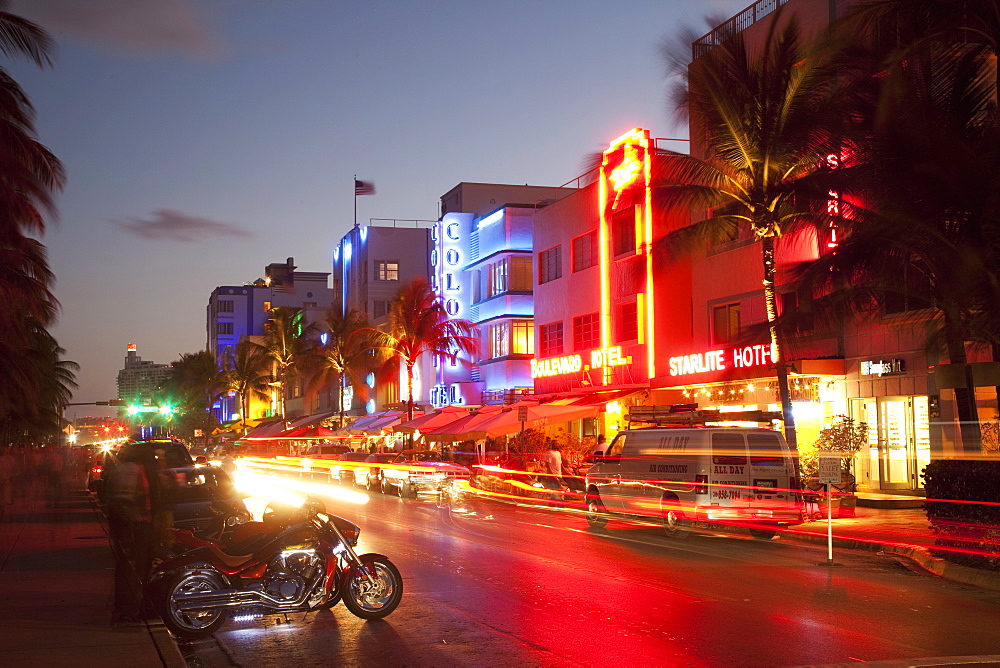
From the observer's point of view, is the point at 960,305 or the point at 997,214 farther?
the point at 960,305

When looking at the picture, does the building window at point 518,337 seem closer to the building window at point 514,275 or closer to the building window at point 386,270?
the building window at point 514,275

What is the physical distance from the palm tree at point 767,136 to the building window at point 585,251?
14.5 m

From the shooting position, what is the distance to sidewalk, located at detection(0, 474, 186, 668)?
8719 millimetres

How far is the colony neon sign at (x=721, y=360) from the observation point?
27531 millimetres

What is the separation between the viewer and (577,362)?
38.7 metres

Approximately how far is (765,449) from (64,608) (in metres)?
12.9

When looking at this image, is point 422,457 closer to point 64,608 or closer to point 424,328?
point 424,328

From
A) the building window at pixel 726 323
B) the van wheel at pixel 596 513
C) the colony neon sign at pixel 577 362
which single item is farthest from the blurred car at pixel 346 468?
the van wheel at pixel 596 513

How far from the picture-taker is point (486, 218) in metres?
51.3

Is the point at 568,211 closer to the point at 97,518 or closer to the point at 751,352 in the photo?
the point at 751,352

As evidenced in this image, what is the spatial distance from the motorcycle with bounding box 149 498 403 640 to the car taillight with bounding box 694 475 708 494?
9770 millimetres

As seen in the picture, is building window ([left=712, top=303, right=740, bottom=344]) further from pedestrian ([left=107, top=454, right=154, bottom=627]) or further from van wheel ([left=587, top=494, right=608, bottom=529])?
pedestrian ([left=107, top=454, right=154, bottom=627])

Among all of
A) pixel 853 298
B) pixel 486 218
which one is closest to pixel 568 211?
pixel 486 218

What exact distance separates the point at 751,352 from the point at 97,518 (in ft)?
57.0
